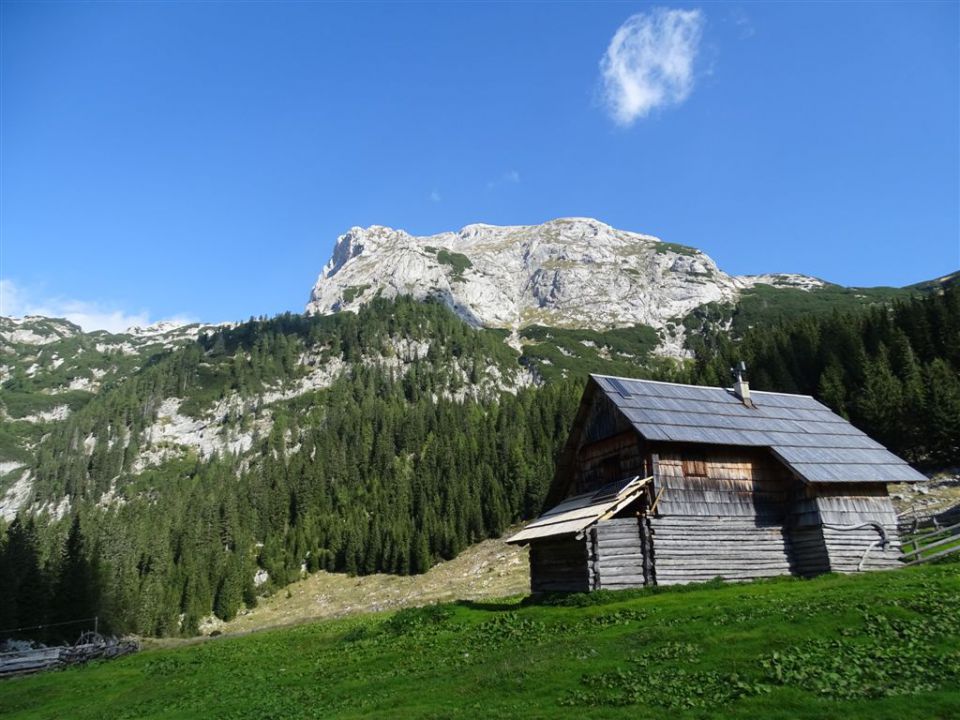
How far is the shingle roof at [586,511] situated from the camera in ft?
96.8

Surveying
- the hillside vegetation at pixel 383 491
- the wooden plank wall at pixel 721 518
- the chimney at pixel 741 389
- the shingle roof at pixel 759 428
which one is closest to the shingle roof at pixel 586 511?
the wooden plank wall at pixel 721 518

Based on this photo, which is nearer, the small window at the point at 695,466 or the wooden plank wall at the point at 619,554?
the wooden plank wall at the point at 619,554

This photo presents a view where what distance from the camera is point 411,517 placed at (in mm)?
110188

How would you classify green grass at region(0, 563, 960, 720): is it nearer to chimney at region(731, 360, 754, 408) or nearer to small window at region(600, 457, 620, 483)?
small window at region(600, 457, 620, 483)

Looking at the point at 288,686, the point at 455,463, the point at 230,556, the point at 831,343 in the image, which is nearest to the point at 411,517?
the point at 455,463

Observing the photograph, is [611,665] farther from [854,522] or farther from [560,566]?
[854,522]

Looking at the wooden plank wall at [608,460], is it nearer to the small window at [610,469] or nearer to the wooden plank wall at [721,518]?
the small window at [610,469]

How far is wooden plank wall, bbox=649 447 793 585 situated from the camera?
30719 millimetres

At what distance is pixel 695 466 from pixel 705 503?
193cm

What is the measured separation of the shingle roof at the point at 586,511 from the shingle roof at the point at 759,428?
2944 mm

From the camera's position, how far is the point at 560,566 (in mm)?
31547

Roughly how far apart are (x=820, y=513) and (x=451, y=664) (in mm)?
21431

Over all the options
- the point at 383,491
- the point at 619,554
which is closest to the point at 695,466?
the point at 619,554

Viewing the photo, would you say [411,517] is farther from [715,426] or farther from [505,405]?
[715,426]
